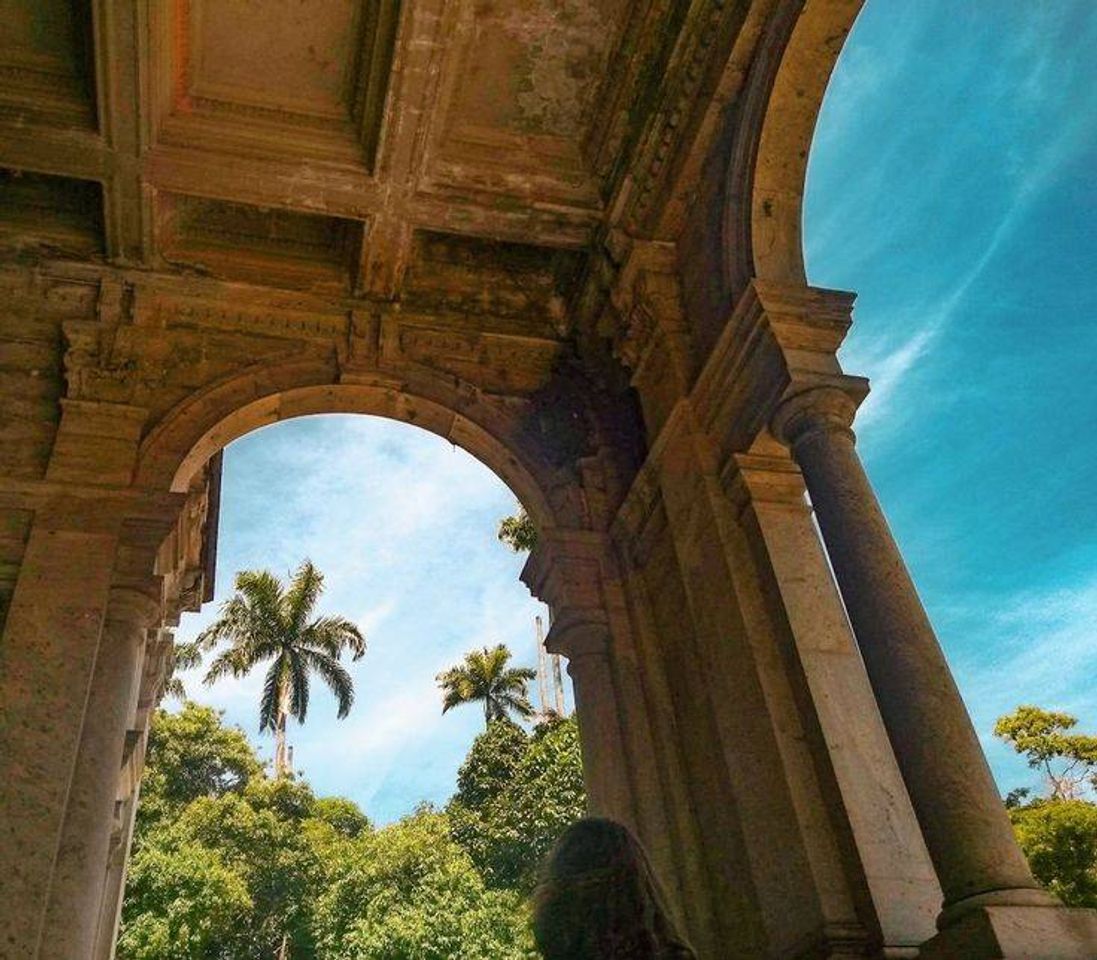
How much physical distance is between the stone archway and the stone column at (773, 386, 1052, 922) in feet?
0.07

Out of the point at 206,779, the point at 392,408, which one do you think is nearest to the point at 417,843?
the point at 206,779

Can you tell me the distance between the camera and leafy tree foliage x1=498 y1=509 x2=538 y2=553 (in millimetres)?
25022

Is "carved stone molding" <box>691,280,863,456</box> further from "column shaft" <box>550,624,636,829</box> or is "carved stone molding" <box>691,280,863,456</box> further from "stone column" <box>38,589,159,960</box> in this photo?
"stone column" <box>38,589,159,960</box>

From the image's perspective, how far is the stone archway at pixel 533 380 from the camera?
5.66 metres

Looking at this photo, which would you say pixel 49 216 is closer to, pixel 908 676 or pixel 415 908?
pixel 908 676

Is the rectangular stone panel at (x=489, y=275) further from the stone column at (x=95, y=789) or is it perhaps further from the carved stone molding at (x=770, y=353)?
the stone column at (x=95, y=789)

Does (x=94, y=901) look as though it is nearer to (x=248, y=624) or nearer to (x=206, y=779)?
(x=206, y=779)

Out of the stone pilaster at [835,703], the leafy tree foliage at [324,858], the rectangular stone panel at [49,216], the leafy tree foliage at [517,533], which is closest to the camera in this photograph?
the stone pilaster at [835,703]

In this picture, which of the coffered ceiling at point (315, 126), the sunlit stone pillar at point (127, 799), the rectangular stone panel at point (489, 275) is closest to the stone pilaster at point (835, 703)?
the coffered ceiling at point (315, 126)

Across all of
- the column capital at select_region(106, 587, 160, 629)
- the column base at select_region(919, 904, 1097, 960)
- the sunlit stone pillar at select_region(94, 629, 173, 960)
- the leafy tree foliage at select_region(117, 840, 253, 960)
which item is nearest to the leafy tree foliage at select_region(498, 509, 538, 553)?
the leafy tree foliage at select_region(117, 840, 253, 960)

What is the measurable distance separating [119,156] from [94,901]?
541cm

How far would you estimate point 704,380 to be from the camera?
7.32m

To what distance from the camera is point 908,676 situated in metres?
4.98

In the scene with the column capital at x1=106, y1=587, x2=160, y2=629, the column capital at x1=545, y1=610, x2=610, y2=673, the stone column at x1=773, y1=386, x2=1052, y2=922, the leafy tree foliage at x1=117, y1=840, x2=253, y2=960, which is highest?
the leafy tree foliage at x1=117, y1=840, x2=253, y2=960
